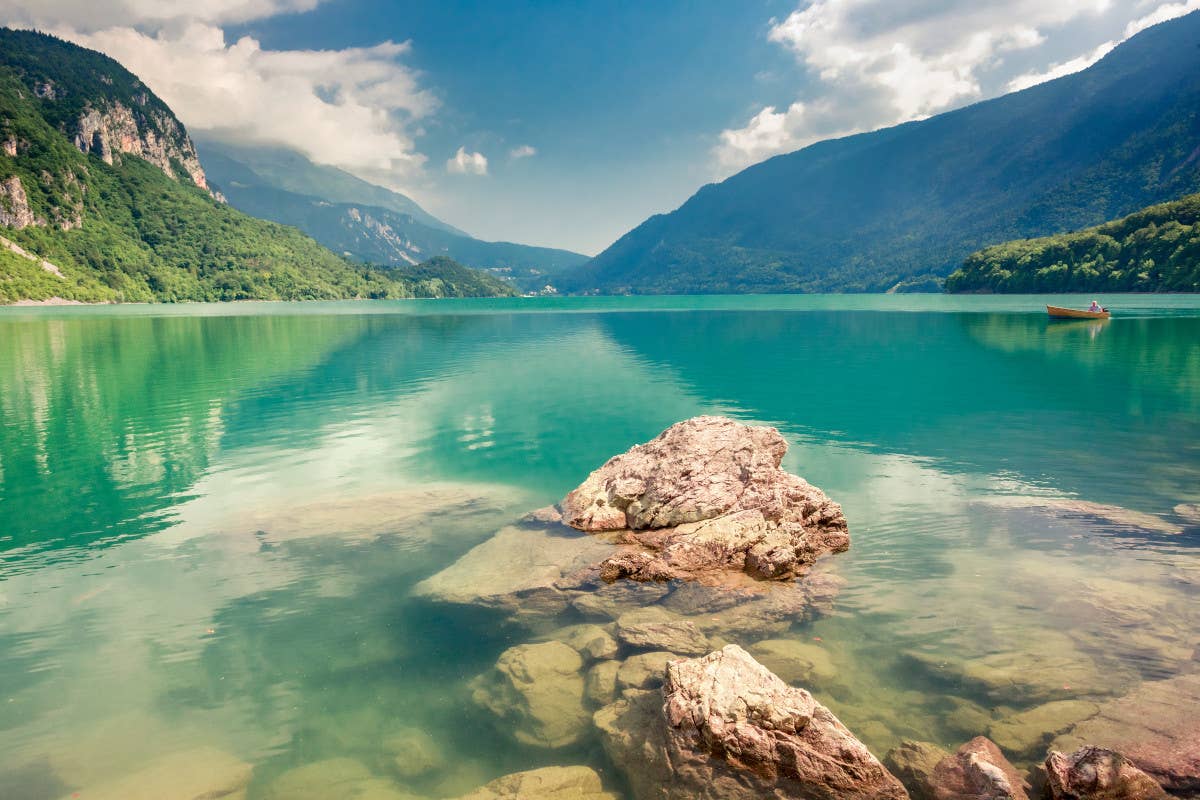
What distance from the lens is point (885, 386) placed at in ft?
130

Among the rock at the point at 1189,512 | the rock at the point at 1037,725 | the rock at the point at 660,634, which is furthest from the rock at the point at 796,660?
the rock at the point at 1189,512

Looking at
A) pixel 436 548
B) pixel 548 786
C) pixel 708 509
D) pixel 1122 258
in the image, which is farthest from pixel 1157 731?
pixel 1122 258

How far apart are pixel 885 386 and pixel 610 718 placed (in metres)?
36.5

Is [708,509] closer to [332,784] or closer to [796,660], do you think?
[796,660]

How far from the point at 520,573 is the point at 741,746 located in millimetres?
6756

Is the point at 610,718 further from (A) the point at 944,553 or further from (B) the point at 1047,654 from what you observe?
(A) the point at 944,553

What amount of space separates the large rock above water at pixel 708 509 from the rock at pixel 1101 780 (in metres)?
6.68

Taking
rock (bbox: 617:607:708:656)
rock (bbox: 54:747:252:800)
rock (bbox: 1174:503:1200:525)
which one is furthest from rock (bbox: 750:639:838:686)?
rock (bbox: 1174:503:1200:525)

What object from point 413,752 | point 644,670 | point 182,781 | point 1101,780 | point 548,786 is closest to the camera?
point 1101,780

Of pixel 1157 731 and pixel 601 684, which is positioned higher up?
pixel 1157 731

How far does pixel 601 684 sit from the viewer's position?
30.1ft

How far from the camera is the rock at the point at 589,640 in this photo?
10039mm

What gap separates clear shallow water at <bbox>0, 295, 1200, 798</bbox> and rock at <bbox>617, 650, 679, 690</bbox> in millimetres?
1128

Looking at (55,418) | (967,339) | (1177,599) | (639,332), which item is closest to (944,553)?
(1177,599)
